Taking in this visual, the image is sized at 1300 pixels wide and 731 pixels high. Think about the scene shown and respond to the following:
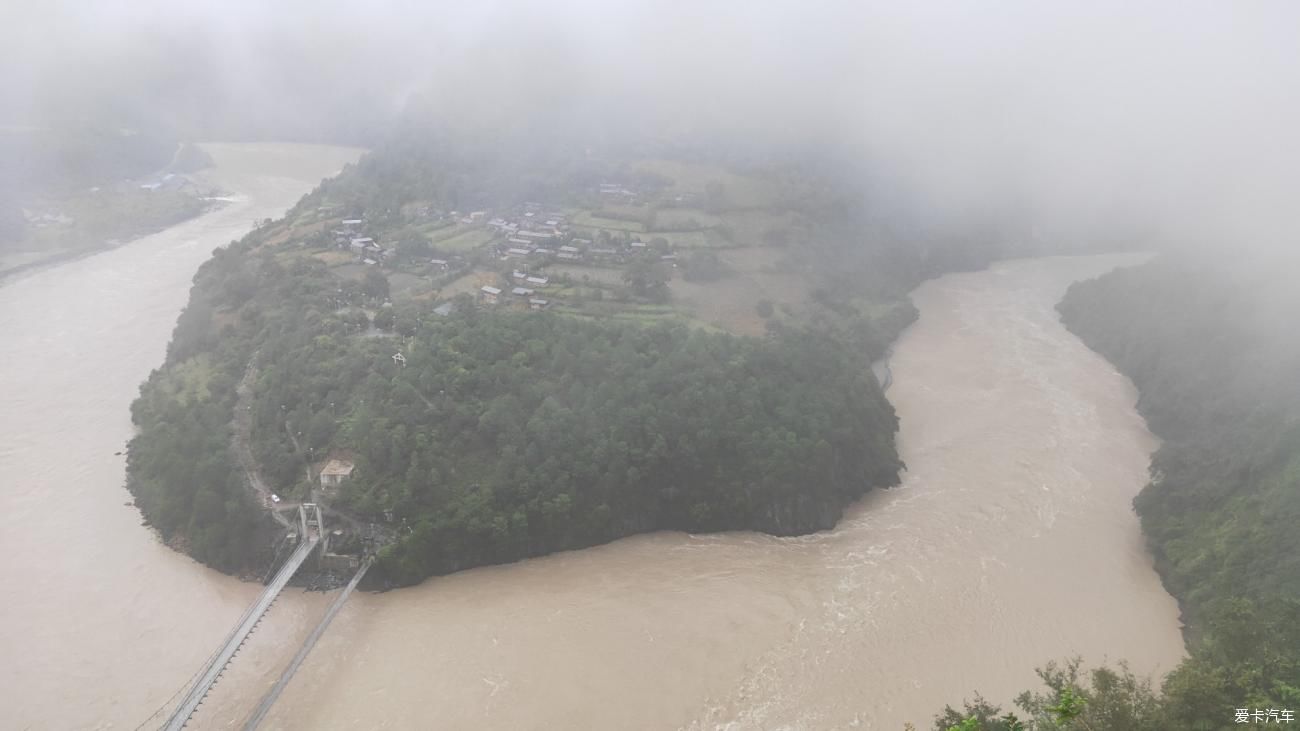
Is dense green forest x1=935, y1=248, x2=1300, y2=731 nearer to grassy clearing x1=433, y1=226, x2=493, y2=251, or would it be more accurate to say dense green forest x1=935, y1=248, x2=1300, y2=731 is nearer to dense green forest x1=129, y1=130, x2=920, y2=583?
dense green forest x1=129, y1=130, x2=920, y2=583

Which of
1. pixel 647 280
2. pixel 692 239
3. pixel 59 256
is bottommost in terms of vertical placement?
pixel 647 280

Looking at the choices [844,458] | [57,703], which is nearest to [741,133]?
[844,458]

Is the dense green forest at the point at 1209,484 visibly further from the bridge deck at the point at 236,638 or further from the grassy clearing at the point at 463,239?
the grassy clearing at the point at 463,239

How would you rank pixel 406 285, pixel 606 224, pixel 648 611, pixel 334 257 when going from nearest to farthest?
1. pixel 648 611
2. pixel 406 285
3. pixel 334 257
4. pixel 606 224

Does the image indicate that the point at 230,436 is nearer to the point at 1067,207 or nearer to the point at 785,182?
the point at 785,182

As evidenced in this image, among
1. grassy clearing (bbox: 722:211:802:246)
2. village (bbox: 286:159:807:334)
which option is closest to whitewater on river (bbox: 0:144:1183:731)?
village (bbox: 286:159:807:334)

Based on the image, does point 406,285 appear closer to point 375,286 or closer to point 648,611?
point 375,286

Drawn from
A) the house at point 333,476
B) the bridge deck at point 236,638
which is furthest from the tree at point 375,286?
the bridge deck at point 236,638

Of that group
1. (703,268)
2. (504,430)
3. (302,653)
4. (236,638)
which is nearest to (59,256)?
(703,268)
